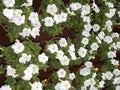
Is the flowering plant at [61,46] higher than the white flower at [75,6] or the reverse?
the reverse

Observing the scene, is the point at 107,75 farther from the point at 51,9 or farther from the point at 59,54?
the point at 51,9

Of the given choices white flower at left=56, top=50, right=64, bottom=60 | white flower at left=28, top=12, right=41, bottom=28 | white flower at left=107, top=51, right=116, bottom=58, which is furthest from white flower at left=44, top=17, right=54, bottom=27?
white flower at left=107, top=51, right=116, bottom=58

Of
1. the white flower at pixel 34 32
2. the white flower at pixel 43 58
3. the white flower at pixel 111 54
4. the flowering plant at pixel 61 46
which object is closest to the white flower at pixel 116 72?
the flowering plant at pixel 61 46

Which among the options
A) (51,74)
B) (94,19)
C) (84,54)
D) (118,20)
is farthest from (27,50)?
(118,20)

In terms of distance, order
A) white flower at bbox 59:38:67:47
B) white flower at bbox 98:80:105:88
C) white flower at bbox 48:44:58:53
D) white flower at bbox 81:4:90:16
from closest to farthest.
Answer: white flower at bbox 48:44:58:53 < white flower at bbox 59:38:67:47 < white flower at bbox 81:4:90:16 < white flower at bbox 98:80:105:88

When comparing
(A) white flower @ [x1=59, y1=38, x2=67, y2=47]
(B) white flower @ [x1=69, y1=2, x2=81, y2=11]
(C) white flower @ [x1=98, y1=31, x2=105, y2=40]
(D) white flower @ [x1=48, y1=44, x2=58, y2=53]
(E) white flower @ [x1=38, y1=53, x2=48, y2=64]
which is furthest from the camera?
(C) white flower @ [x1=98, y1=31, x2=105, y2=40]

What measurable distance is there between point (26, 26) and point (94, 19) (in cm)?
123

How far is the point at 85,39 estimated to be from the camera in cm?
444

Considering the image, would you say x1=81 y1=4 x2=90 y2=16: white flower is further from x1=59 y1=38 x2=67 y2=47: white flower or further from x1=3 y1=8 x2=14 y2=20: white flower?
x1=3 y1=8 x2=14 y2=20: white flower

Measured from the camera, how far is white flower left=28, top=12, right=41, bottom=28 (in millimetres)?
3887

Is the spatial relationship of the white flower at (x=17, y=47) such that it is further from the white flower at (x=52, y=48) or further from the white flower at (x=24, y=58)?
the white flower at (x=52, y=48)

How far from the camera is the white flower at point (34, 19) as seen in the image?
3887 millimetres

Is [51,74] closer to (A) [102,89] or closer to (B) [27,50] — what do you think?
(B) [27,50]

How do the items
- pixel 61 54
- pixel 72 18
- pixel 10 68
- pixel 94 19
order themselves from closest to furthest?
pixel 10 68
pixel 61 54
pixel 72 18
pixel 94 19
